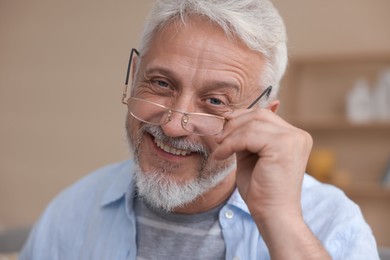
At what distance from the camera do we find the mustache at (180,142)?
4.47ft

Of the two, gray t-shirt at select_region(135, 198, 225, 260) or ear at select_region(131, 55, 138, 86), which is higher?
ear at select_region(131, 55, 138, 86)

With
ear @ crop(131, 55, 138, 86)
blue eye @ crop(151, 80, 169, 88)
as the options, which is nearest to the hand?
blue eye @ crop(151, 80, 169, 88)

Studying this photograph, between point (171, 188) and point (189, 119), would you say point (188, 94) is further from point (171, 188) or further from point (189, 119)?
point (171, 188)

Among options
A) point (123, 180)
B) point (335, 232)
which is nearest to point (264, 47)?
point (335, 232)

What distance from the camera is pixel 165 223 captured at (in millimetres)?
1521

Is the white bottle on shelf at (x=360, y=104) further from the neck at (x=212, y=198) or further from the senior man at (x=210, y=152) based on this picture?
the neck at (x=212, y=198)

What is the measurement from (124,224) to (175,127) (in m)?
0.39

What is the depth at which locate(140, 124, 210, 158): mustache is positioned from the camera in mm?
1361

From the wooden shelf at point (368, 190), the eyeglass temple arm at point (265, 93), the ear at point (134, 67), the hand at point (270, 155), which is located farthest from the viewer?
the wooden shelf at point (368, 190)

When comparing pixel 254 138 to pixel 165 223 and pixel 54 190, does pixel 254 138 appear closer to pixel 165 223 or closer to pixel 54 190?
pixel 165 223

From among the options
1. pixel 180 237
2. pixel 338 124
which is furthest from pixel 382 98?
pixel 180 237

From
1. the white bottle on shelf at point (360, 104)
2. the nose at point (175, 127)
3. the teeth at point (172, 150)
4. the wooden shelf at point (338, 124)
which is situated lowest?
the wooden shelf at point (338, 124)

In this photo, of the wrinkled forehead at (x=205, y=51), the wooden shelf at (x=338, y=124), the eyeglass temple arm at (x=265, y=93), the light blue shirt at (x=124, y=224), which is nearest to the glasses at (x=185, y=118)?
the eyeglass temple arm at (x=265, y=93)

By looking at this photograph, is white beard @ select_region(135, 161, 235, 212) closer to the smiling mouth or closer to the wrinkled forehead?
the smiling mouth
